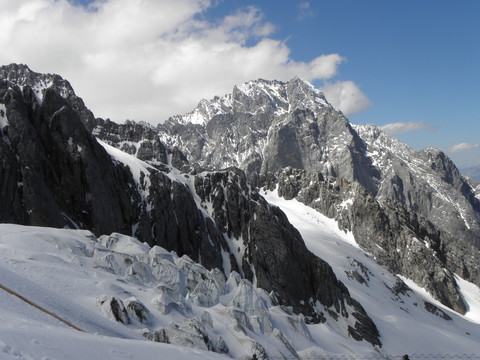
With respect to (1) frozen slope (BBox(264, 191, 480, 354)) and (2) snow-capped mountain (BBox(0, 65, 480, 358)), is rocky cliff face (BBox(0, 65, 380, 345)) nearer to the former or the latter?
(2) snow-capped mountain (BBox(0, 65, 480, 358))

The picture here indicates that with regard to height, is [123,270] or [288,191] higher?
[288,191]

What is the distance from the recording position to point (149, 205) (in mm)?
67375

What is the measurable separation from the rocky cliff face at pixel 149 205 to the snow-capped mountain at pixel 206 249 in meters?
0.23

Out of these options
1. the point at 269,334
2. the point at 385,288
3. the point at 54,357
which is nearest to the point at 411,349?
the point at 385,288

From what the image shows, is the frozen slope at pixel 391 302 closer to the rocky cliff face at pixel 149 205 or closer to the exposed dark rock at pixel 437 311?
the exposed dark rock at pixel 437 311

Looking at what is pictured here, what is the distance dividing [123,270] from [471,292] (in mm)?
145257

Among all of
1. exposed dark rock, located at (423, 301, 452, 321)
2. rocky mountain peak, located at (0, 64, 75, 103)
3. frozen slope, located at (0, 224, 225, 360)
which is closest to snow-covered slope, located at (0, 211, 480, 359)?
frozen slope, located at (0, 224, 225, 360)

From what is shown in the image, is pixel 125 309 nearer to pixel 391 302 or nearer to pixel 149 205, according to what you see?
pixel 149 205

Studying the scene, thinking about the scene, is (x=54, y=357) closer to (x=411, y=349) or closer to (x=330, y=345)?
(x=330, y=345)

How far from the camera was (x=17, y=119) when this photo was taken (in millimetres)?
52562

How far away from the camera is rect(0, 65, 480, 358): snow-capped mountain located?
2216 cm

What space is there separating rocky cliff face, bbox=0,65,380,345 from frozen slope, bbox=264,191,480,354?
778 cm

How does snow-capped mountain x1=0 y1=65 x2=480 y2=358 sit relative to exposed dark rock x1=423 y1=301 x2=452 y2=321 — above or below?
above

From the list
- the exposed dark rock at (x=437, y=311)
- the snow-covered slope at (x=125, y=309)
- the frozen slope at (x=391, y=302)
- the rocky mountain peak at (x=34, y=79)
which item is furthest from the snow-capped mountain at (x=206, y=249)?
the rocky mountain peak at (x=34, y=79)
